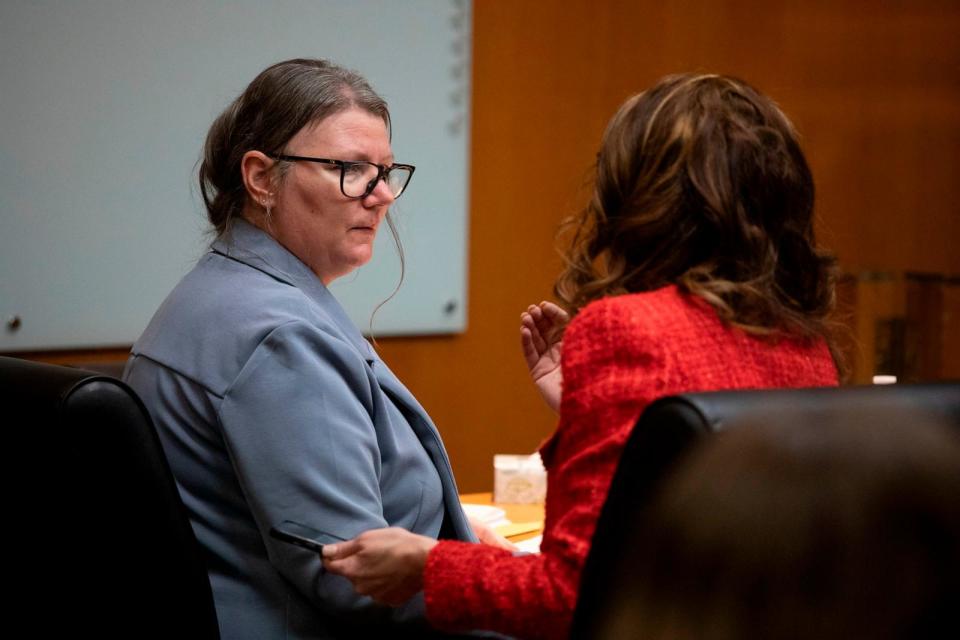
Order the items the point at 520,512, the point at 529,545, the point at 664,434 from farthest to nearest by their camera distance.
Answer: the point at 520,512 < the point at 529,545 < the point at 664,434

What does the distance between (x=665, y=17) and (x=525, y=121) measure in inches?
31.4

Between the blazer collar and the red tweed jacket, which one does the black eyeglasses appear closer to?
the blazer collar

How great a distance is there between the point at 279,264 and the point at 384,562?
0.60m

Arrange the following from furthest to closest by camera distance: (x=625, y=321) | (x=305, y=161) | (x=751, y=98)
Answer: (x=305, y=161) → (x=751, y=98) → (x=625, y=321)

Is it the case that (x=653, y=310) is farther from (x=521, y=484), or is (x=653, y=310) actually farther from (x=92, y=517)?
(x=521, y=484)

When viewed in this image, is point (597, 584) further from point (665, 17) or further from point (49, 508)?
point (665, 17)

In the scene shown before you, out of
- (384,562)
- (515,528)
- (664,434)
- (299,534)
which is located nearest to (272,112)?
(299,534)

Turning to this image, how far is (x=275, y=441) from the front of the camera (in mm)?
1514

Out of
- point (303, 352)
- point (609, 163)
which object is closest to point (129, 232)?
point (303, 352)

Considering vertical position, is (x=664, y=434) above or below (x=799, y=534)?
above

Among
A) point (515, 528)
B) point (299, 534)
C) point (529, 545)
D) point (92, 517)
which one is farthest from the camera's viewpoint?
point (515, 528)

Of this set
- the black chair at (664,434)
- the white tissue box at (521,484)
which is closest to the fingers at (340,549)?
the black chair at (664,434)

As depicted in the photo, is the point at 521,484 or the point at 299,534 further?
the point at 521,484

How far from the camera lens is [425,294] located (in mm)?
3908
